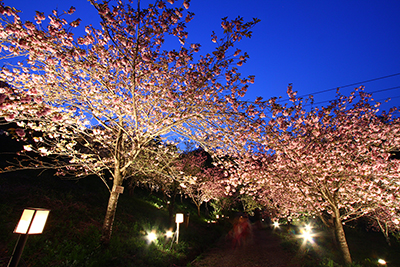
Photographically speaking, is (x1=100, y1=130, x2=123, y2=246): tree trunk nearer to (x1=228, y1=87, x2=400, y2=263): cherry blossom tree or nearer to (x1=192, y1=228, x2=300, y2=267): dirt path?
(x1=192, y1=228, x2=300, y2=267): dirt path

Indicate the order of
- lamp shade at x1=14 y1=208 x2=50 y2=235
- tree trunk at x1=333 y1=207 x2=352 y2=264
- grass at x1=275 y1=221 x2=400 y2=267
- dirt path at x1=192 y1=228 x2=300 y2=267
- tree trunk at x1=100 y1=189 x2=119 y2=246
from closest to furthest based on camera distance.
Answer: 1. lamp shade at x1=14 y1=208 x2=50 y2=235
2. tree trunk at x1=100 y1=189 x2=119 y2=246
3. tree trunk at x1=333 y1=207 x2=352 y2=264
4. dirt path at x1=192 y1=228 x2=300 y2=267
5. grass at x1=275 y1=221 x2=400 y2=267

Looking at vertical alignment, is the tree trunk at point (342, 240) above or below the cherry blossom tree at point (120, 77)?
below

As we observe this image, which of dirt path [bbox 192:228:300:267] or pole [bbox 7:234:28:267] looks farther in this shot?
dirt path [bbox 192:228:300:267]

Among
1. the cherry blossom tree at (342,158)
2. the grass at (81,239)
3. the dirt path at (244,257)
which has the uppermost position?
the cherry blossom tree at (342,158)

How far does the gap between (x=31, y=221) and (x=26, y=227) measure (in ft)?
0.41

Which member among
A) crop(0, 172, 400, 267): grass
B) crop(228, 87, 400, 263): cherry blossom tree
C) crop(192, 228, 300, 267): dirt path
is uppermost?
crop(228, 87, 400, 263): cherry blossom tree

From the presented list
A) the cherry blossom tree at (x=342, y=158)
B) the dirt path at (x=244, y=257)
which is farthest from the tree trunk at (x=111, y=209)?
the cherry blossom tree at (x=342, y=158)

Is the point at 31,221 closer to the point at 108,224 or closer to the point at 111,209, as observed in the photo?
the point at 111,209

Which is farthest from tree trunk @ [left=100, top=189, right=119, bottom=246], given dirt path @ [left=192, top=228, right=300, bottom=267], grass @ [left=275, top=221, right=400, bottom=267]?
grass @ [left=275, top=221, right=400, bottom=267]

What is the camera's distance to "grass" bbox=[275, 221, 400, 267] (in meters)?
8.83

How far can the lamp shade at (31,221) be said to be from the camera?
3729mm

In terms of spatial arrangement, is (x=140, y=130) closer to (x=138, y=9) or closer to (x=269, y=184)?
(x=138, y=9)

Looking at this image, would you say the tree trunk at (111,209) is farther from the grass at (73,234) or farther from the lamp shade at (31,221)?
the lamp shade at (31,221)

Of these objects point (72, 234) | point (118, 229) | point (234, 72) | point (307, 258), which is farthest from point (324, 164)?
point (72, 234)
